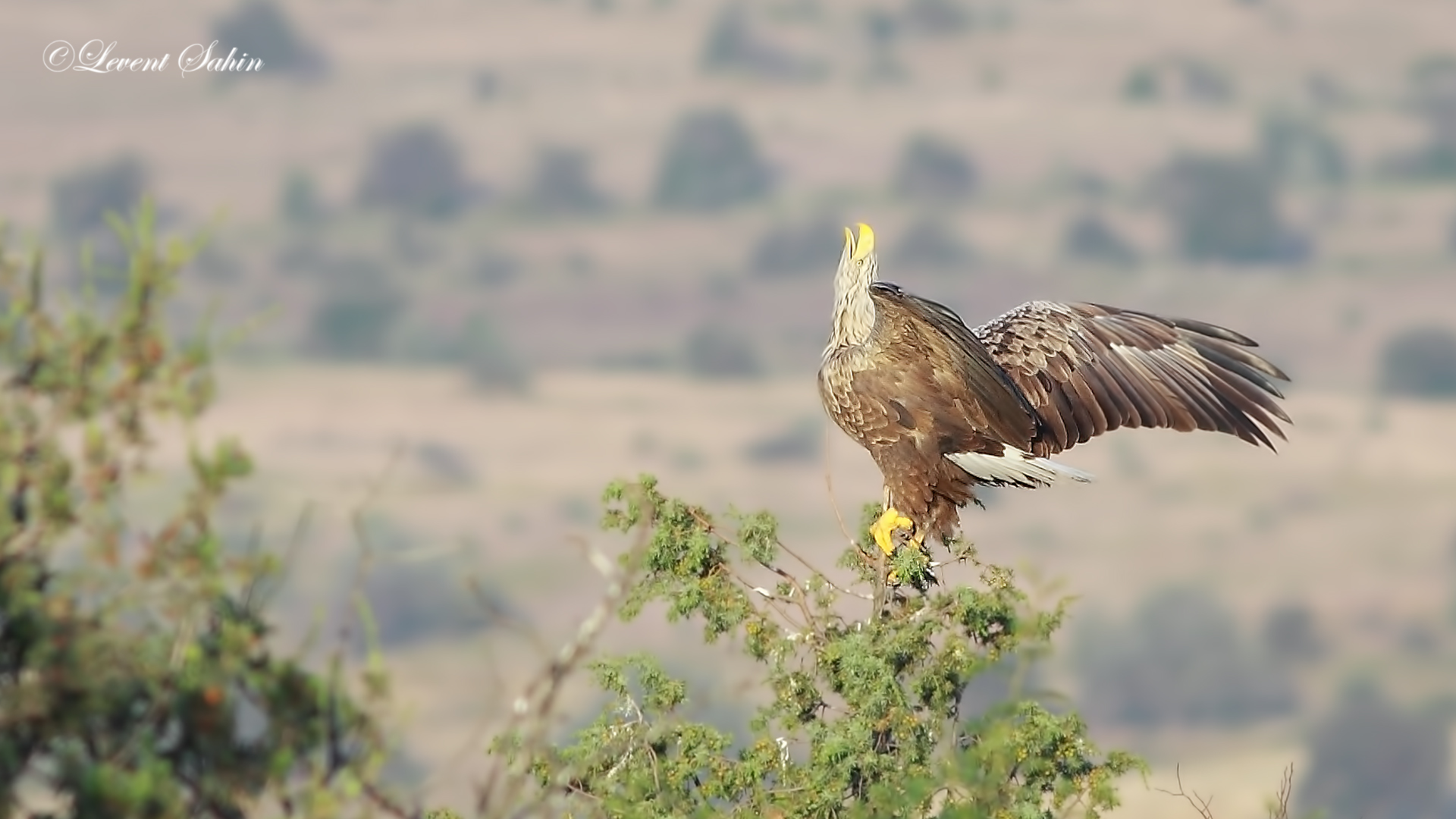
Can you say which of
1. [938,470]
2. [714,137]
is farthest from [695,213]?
[938,470]

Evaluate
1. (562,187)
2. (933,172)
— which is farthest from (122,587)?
(562,187)

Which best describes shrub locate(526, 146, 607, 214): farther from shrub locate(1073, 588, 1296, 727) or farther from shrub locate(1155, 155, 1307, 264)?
shrub locate(1073, 588, 1296, 727)

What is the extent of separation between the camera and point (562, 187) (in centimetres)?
18175

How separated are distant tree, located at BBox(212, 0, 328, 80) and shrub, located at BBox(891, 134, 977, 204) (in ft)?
144

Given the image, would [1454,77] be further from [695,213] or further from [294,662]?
[294,662]

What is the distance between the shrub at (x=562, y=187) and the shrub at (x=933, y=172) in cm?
2197

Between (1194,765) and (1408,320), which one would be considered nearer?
(1194,765)

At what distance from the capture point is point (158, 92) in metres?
172

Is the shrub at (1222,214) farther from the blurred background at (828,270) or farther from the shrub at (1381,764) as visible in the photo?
the shrub at (1381,764)

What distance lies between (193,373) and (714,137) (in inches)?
6990

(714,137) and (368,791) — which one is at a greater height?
(714,137)

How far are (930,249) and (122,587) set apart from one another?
524 ft

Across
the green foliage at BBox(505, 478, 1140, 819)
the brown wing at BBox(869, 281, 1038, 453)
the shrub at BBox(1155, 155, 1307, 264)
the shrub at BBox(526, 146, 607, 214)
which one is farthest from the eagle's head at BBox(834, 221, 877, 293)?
the shrub at BBox(526, 146, 607, 214)

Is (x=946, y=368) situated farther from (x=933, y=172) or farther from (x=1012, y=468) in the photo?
(x=933, y=172)
